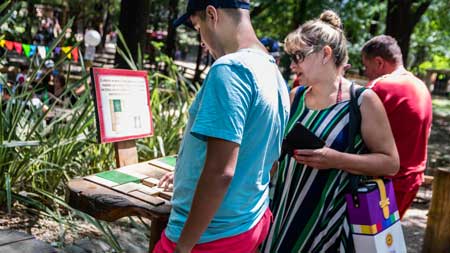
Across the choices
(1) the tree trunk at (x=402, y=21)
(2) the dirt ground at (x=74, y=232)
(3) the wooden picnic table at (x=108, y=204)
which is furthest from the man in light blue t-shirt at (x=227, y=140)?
(1) the tree trunk at (x=402, y=21)

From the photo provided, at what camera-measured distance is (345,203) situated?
1.89 meters

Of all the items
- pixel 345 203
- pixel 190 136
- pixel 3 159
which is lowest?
pixel 3 159

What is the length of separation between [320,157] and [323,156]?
0.01 m

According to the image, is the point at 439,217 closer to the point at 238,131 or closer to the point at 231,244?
the point at 231,244

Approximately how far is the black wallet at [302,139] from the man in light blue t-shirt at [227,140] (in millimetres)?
434

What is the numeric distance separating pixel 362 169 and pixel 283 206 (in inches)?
13.8

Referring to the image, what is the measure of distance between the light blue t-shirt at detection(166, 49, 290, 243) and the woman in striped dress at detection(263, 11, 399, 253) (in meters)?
0.51

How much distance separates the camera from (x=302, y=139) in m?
1.88

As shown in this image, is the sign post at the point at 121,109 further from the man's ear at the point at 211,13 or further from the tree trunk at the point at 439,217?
the tree trunk at the point at 439,217

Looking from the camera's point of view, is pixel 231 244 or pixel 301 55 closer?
pixel 231 244

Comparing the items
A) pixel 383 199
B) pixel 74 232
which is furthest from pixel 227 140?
pixel 74 232

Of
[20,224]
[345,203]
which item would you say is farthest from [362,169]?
[20,224]

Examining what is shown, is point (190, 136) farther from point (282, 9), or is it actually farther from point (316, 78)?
point (282, 9)

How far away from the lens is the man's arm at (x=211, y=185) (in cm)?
119
